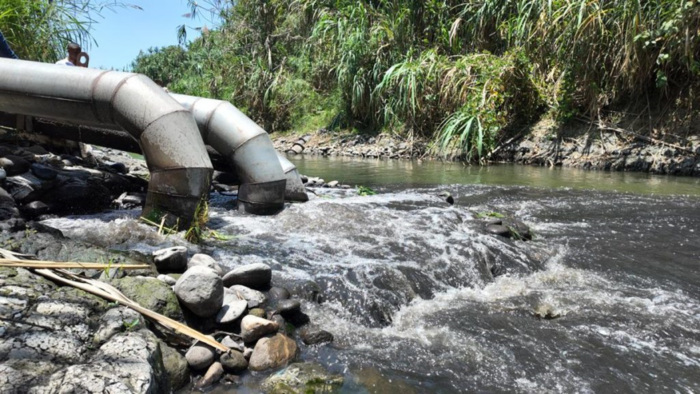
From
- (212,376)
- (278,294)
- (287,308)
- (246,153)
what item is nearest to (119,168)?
(246,153)

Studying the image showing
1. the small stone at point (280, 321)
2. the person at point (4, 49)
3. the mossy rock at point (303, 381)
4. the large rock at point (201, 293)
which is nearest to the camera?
the mossy rock at point (303, 381)

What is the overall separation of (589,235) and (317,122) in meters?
15.3

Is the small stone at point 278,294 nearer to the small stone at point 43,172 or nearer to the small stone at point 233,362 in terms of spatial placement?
the small stone at point 233,362

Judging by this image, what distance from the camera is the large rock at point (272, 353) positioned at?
2.79 meters

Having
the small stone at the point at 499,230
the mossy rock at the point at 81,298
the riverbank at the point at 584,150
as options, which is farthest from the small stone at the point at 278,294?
the riverbank at the point at 584,150

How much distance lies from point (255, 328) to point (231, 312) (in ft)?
0.76

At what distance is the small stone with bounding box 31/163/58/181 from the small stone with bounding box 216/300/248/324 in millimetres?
3678

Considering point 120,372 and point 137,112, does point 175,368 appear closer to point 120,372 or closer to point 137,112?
point 120,372

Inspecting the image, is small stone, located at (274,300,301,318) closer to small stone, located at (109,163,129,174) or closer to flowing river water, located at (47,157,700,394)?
flowing river water, located at (47,157,700,394)

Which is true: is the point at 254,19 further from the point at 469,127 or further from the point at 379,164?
the point at 469,127

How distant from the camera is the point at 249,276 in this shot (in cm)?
357

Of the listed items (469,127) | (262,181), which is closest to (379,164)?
(469,127)

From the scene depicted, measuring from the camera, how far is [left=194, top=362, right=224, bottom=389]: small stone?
103 inches

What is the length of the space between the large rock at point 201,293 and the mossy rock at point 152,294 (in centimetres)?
6
